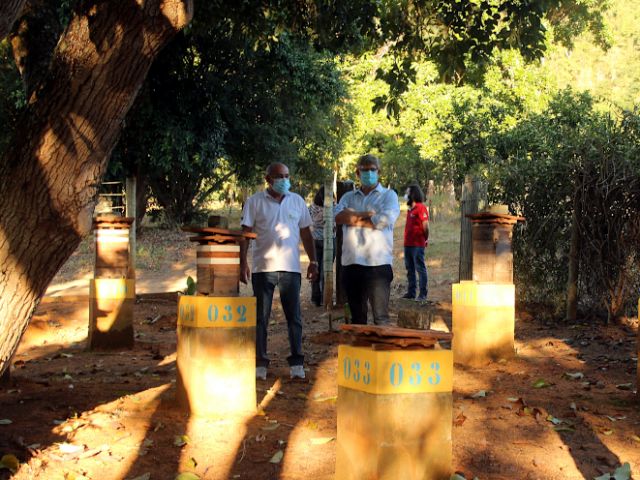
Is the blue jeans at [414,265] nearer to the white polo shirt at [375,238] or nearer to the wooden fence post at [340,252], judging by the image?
the wooden fence post at [340,252]

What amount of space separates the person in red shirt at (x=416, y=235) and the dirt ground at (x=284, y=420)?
427 cm

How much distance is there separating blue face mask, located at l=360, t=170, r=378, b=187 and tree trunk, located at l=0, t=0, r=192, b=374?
3.19 m

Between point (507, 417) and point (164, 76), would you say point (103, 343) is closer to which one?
point (507, 417)

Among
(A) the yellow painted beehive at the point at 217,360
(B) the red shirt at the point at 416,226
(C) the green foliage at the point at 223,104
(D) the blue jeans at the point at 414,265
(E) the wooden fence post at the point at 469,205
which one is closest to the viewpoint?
(A) the yellow painted beehive at the point at 217,360

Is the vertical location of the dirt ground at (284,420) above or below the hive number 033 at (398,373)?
below

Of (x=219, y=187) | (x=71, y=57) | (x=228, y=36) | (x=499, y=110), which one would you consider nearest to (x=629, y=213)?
(x=71, y=57)

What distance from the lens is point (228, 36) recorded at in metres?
20.7

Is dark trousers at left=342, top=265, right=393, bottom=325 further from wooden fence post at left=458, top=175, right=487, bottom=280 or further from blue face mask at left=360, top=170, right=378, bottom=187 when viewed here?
wooden fence post at left=458, top=175, right=487, bottom=280

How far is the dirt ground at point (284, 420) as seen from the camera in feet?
17.7

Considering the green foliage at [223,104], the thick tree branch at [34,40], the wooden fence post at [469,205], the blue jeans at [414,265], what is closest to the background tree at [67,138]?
the thick tree branch at [34,40]

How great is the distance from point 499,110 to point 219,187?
10.5 meters

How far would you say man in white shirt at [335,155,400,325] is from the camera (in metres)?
7.96

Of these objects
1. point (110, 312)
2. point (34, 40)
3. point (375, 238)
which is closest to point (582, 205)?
point (375, 238)

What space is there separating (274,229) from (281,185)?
0.40m
